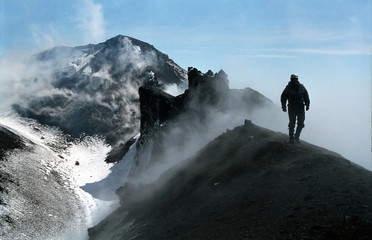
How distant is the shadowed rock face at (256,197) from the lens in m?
11.2

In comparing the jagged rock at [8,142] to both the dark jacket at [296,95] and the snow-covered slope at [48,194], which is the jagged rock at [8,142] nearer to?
the snow-covered slope at [48,194]

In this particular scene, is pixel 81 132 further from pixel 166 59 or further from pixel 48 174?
pixel 166 59

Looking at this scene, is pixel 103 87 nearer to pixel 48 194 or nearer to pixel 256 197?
pixel 48 194

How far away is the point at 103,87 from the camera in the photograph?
12056cm

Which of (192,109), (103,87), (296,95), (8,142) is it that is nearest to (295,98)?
(296,95)

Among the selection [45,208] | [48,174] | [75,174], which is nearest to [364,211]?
[45,208]

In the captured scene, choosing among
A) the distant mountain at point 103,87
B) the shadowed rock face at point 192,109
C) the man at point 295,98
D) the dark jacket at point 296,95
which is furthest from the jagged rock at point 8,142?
the dark jacket at point 296,95

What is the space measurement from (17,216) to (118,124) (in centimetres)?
6376

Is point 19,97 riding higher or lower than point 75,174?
higher

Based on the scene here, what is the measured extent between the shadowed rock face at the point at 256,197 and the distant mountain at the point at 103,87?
6684 centimetres

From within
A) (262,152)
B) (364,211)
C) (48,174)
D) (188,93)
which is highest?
(188,93)

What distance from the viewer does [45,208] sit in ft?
133

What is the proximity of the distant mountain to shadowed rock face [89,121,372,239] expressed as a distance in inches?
2631

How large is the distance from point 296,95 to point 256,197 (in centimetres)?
805
